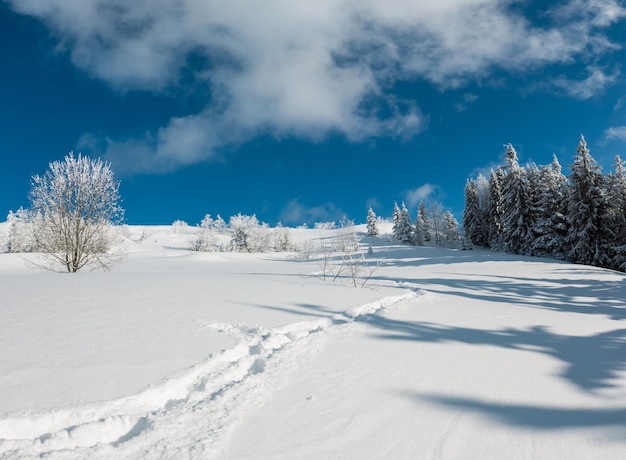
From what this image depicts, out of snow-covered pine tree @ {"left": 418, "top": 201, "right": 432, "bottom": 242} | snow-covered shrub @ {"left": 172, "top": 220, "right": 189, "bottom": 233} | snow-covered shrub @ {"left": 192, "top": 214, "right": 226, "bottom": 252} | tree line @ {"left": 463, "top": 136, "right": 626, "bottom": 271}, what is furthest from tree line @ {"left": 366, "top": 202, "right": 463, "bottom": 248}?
snow-covered shrub @ {"left": 172, "top": 220, "right": 189, "bottom": 233}

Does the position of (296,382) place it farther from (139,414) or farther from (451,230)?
(451,230)

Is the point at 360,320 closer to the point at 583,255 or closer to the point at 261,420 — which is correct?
the point at 261,420

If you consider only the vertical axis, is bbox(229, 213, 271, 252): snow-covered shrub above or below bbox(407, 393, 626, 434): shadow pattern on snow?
above

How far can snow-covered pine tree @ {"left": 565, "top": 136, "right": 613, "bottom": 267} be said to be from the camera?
74.1 ft

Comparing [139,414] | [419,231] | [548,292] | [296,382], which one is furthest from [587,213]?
[419,231]

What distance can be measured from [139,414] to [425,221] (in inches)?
2466

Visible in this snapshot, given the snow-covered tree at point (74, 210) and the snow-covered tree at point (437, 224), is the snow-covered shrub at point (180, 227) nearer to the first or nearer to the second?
the snow-covered tree at point (437, 224)

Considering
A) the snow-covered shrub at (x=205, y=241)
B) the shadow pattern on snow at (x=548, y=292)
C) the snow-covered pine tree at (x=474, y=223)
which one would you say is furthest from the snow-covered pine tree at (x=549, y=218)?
the snow-covered shrub at (x=205, y=241)

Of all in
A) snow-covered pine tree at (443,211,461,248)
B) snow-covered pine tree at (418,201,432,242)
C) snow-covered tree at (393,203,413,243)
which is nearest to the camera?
snow-covered pine tree at (443,211,461,248)

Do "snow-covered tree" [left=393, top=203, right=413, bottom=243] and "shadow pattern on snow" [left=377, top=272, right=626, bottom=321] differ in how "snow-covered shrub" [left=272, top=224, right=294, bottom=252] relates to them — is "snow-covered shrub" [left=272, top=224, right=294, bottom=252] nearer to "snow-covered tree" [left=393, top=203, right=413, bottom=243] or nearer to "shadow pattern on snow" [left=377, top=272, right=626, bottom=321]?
"snow-covered tree" [left=393, top=203, right=413, bottom=243]

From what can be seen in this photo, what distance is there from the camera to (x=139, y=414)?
2451mm

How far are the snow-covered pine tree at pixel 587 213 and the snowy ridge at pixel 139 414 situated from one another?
2746cm

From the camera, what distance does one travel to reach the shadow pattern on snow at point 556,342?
131 inches

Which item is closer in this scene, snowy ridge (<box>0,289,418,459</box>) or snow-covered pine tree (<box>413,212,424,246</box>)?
snowy ridge (<box>0,289,418,459</box>)
